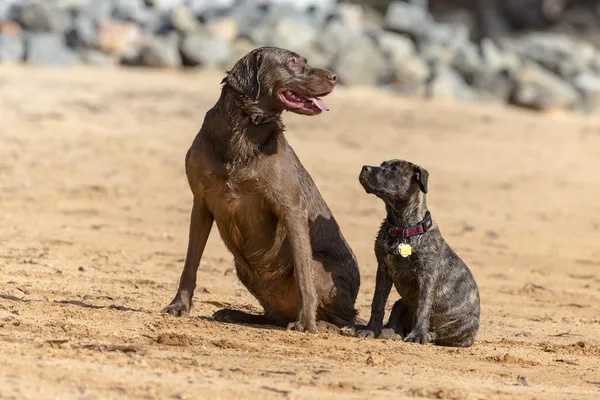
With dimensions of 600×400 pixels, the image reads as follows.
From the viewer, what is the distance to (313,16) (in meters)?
23.2

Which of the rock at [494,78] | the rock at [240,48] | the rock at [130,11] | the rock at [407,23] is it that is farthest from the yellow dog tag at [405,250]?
the rock at [407,23]

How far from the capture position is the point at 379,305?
7.43 meters

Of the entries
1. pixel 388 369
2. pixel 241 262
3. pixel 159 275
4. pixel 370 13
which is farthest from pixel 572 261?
pixel 370 13

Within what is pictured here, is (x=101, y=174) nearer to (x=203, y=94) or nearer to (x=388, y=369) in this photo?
(x=203, y=94)

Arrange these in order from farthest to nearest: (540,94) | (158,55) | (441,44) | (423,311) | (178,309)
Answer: (441,44) < (540,94) < (158,55) < (423,311) < (178,309)

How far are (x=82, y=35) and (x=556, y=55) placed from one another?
10884 mm

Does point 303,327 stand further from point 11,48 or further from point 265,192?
point 11,48

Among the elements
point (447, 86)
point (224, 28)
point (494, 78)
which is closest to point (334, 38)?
point (224, 28)

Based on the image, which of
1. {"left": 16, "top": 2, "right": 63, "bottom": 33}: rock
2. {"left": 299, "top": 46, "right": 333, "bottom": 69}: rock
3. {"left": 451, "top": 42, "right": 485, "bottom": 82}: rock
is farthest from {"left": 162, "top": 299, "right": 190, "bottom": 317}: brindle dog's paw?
{"left": 451, "top": 42, "right": 485, "bottom": 82}: rock

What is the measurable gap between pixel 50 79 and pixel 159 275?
8.23 m

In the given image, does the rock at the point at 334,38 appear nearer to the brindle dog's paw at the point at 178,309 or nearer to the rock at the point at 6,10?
the rock at the point at 6,10

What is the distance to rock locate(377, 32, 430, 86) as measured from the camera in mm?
20078

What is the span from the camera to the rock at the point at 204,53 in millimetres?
18922

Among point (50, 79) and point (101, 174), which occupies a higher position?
point (50, 79)
